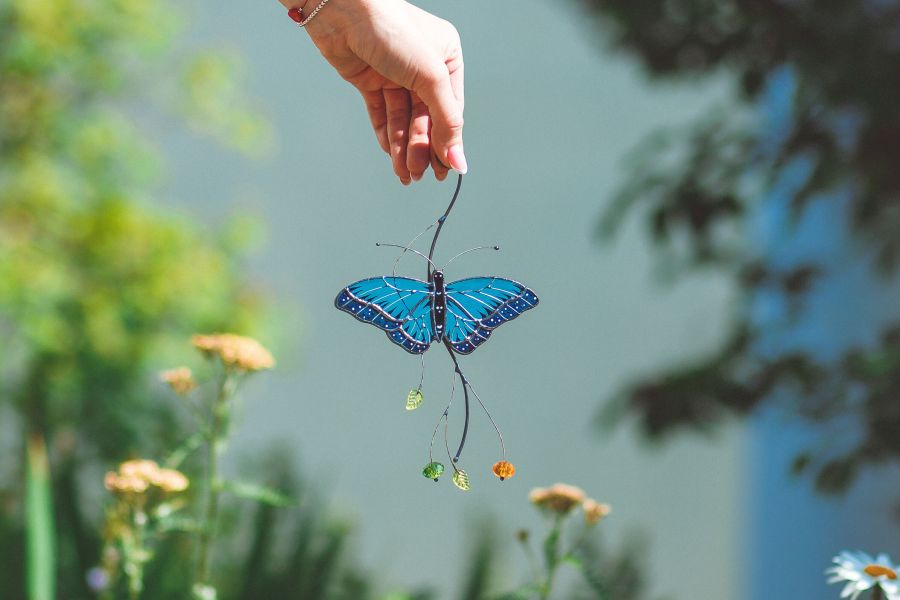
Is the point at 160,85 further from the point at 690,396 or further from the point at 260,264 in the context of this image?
the point at 690,396

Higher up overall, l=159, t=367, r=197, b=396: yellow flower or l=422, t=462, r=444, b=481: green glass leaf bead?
l=159, t=367, r=197, b=396: yellow flower

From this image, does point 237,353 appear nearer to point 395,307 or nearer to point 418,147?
point 395,307

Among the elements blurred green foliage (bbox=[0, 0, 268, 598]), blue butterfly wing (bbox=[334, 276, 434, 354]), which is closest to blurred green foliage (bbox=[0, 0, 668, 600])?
blurred green foliage (bbox=[0, 0, 268, 598])

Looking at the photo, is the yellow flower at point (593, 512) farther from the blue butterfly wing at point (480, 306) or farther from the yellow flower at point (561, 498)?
the blue butterfly wing at point (480, 306)

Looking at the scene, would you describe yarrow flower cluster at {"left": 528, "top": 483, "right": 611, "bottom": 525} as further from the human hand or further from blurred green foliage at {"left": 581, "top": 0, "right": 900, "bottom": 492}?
blurred green foliage at {"left": 581, "top": 0, "right": 900, "bottom": 492}

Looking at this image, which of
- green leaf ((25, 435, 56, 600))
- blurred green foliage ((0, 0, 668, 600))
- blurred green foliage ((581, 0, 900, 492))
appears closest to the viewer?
green leaf ((25, 435, 56, 600))

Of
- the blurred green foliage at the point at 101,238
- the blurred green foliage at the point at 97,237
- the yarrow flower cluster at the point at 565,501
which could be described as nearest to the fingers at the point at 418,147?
the yarrow flower cluster at the point at 565,501
